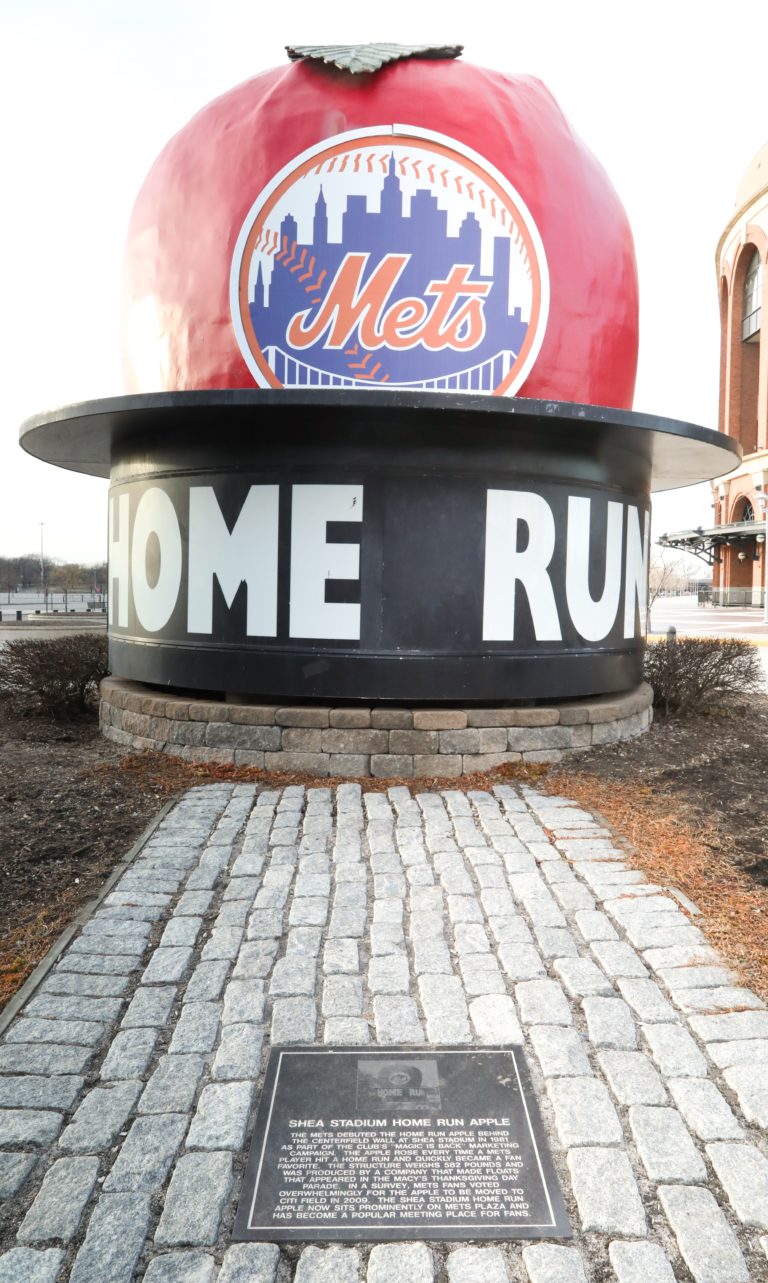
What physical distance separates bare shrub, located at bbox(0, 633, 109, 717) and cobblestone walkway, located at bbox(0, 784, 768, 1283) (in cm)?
481

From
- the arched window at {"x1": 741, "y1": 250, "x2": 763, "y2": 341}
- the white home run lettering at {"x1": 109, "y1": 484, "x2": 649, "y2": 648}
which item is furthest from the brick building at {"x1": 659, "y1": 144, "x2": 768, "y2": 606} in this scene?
the white home run lettering at {"x1": 109, "y1": 484, "x2": 649, "y2": 648}

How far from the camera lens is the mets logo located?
7324mm

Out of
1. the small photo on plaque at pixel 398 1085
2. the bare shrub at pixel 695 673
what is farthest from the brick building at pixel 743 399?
the small photo on plaque at pixel 398 1085

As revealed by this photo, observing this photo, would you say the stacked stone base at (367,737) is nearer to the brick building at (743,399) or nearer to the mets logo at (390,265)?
the mets logo at (390,265)

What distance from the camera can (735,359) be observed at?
53.6 metres

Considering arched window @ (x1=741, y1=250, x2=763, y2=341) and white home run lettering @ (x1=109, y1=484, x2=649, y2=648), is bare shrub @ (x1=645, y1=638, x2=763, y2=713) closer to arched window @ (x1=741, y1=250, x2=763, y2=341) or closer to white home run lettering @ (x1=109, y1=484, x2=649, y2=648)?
white home run lettering @ (x1=109, y1=484, x2=649, y2=648)

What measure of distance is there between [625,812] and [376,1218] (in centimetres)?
418

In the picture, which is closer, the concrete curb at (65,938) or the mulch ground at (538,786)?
the concrete curb at (65,938)

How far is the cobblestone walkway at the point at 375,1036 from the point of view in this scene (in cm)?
233

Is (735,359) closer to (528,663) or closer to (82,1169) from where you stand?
(528,663)

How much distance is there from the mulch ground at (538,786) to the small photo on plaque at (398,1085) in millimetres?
1603

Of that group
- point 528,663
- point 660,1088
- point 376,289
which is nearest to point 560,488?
point 528,663

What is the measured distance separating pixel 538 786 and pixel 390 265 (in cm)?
Answer: 463

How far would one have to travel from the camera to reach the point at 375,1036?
10.9 ft
